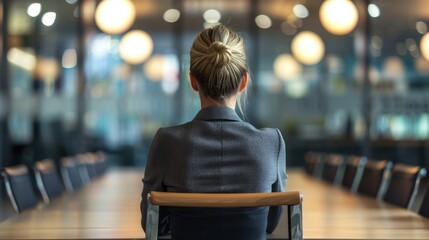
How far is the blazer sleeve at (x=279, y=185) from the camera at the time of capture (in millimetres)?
1827

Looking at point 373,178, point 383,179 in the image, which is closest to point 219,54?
point 383,179

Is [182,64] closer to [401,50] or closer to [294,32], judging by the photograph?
[294,32]

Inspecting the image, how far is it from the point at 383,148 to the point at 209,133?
28.1ft

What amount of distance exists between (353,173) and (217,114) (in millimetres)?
3439

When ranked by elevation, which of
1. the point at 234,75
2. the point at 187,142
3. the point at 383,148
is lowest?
the point at 383,148

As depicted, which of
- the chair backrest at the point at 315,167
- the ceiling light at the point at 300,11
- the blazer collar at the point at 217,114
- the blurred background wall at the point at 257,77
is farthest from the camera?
the ceiling light at the point at 300,11

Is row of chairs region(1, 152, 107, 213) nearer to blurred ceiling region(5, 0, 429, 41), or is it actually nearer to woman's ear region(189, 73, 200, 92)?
woman's ear region(189, 73, 200, 92)

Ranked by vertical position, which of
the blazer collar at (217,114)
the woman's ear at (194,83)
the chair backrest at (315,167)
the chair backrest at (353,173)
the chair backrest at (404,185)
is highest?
the woman's ear at (194,83)

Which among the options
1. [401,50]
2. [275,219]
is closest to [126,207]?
[275,219]

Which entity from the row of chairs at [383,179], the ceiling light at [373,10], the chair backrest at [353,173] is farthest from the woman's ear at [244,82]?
the ceiling light at [373,10]

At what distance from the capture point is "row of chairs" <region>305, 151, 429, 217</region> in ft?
10.8

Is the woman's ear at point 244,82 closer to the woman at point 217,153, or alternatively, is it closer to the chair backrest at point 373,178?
the woman at point 217,153

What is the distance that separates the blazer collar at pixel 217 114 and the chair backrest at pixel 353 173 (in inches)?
120

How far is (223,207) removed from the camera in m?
1.60
